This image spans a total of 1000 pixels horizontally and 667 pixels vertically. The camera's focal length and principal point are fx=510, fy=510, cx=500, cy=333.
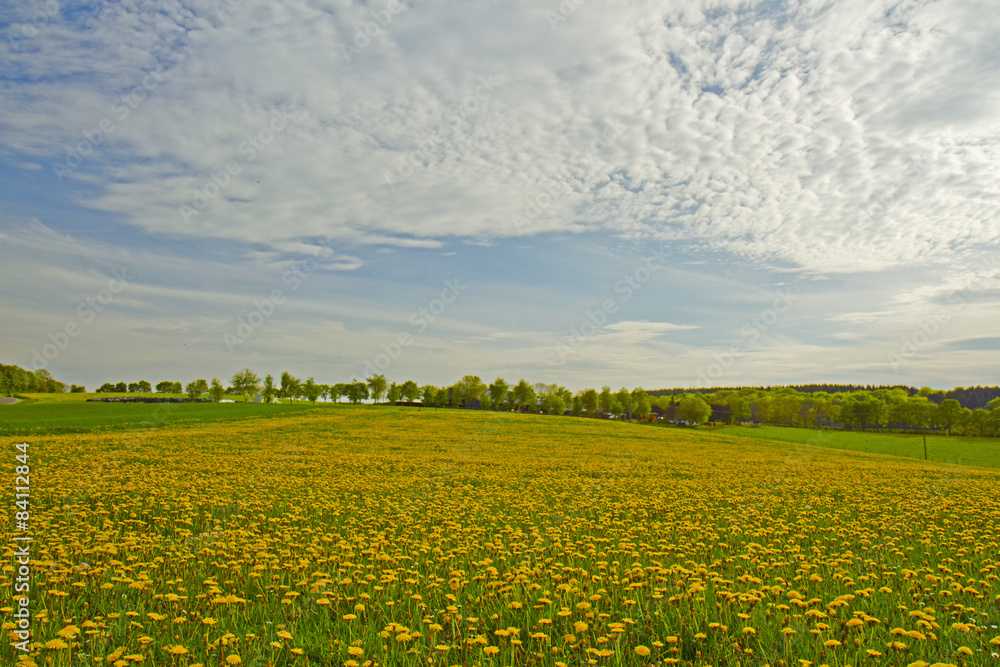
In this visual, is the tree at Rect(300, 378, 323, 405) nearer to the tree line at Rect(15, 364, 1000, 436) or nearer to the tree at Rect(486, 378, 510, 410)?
the tree line at Rect(15, 364, 1000, 436)

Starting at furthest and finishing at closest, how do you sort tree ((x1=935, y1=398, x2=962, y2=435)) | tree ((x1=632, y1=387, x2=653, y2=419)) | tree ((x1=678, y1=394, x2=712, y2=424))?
tree ((x1=632, y1=387, x2=653, y2=419)), tree ((x1=678, y1=394, x2=712, y2=424)), tree ((x1=935, y1=398, x2=962, y2=435))

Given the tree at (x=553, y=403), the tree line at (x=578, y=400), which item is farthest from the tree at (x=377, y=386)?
the tree at (x=553, y=403)

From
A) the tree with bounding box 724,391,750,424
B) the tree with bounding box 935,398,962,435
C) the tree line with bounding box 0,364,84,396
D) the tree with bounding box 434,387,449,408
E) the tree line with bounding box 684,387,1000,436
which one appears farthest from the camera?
the tree with bounding box 434,387,449,408

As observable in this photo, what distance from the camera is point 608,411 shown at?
145875mm

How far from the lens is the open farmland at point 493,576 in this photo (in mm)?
Answer: 5020

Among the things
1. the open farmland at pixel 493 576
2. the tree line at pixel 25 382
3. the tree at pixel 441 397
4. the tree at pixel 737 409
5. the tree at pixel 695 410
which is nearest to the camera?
the open farmland at pixel 493 576

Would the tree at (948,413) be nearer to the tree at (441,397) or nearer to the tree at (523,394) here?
the tree at (523,394)

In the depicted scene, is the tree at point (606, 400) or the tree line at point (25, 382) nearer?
the tree line at point (25, 382)

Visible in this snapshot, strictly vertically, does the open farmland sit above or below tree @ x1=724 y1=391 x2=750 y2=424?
above

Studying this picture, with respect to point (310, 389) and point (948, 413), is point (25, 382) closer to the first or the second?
point (310, 389)

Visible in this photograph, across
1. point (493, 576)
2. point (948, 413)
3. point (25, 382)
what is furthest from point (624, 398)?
point (25, 382)

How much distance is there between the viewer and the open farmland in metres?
5.02

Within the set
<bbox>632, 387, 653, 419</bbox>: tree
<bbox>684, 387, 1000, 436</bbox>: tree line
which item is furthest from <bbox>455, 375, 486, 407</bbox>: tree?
<bbox>684, 387, 1000, 436</bbox>: tree line

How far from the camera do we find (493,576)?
23.0 ft
